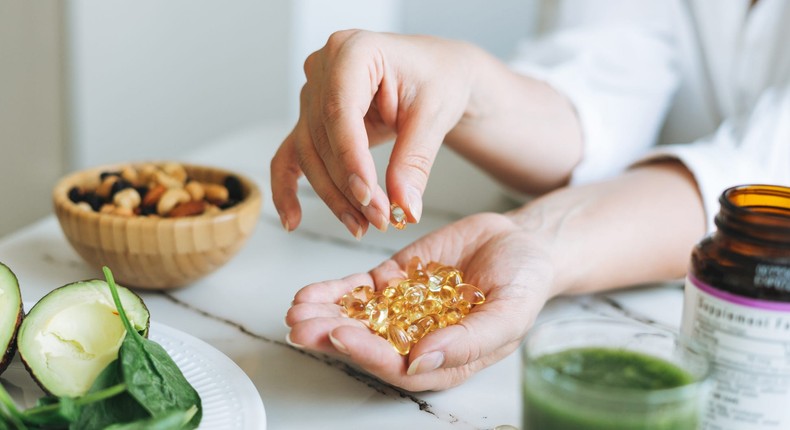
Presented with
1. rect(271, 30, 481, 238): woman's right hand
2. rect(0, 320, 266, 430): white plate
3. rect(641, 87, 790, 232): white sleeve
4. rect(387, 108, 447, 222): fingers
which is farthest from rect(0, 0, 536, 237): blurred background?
rect(0, 320, 266, 430): white plate

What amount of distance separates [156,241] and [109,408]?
28 centimetres

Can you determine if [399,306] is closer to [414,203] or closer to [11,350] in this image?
[414,203]

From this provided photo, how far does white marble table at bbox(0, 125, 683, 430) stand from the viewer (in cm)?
69

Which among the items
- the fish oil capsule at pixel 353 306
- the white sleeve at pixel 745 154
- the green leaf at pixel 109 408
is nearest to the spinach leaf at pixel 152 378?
the green leaf at pixel 109 408

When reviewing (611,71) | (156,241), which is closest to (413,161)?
(156,241)

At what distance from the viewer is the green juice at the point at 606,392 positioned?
446mm

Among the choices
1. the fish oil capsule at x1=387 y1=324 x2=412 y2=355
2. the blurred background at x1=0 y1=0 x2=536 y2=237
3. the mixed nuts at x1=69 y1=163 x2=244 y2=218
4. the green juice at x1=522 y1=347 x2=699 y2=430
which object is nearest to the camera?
the green juice at x1=522 y1=347 x2=699 y2=430

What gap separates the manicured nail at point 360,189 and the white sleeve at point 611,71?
52 centimetres

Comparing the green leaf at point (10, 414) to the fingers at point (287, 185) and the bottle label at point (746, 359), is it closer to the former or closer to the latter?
the fingers at point (287, 185)

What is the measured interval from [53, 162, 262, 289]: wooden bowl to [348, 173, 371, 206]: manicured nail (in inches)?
8.1

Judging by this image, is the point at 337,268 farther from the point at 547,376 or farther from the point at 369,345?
the point at 547,376

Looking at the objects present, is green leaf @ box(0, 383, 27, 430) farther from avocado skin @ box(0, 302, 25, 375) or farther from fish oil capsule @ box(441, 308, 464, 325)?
fish oil capsule @ box(441, 308, 464, 325)

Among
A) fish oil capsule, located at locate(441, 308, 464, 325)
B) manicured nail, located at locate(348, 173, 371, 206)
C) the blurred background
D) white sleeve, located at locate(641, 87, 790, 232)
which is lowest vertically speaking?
the blurred background

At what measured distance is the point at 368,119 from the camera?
0.90 meters
